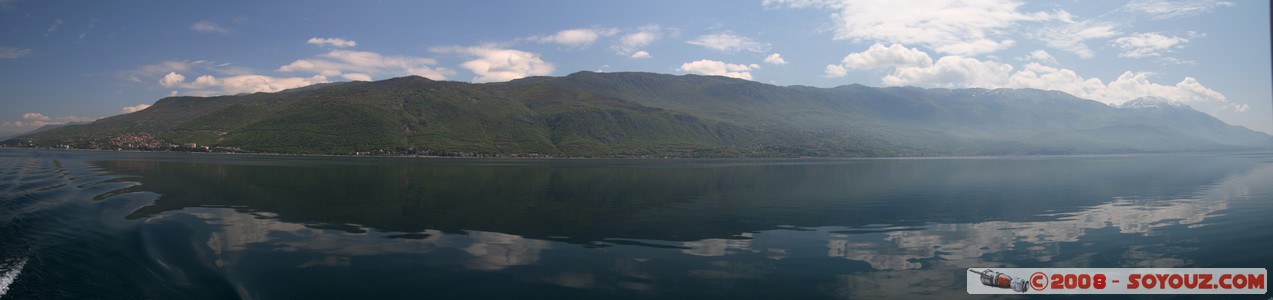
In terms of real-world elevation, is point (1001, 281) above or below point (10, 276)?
below

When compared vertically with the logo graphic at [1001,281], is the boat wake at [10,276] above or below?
above

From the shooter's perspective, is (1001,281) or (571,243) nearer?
(1001,281)

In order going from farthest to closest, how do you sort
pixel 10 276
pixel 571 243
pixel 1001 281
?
pixel 571 243, pixel 1001 281, pixel 10 276

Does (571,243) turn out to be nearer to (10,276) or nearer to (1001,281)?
→ (1001,281)

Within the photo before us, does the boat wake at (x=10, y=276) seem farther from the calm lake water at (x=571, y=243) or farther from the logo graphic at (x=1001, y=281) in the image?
the logo graphic at (x=1001, y=281)

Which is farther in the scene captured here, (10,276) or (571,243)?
(571,243)

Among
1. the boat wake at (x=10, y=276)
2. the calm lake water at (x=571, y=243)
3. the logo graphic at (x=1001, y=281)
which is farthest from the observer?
the logo graphic at (x=1001, y=281)

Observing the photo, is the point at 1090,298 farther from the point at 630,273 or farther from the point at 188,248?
the point at 188,248

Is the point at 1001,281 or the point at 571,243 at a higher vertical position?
the point at 571,243

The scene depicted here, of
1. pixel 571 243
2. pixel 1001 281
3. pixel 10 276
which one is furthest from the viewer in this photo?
pixel 571 243

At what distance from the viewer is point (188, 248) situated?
28.8 meters

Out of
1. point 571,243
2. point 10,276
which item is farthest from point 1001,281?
point 10,276

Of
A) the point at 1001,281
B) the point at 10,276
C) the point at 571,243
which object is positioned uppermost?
the point at 10,276

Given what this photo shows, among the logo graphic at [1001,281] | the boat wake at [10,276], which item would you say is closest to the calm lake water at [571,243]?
the boat wake at [10,276]
